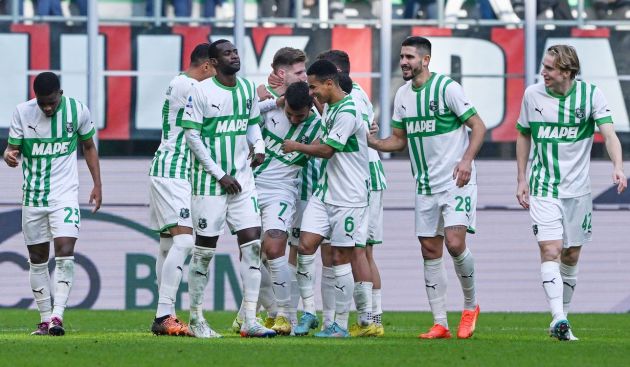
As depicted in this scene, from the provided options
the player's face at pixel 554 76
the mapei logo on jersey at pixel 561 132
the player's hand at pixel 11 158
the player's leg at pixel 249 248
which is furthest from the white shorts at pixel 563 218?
the player's hand at pixel 11 158

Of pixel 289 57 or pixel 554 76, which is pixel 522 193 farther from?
pixel 289 57

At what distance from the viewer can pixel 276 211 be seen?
42.3ft

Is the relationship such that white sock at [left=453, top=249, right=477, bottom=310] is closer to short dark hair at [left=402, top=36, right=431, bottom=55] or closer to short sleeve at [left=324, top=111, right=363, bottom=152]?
short sleeve at [left=324, top=111, right=363, bottom=152]

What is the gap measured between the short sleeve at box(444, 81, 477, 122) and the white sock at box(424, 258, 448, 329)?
1.12 m

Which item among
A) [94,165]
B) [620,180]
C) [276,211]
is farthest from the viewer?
[94,165]

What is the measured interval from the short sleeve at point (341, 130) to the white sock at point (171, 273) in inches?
50.6

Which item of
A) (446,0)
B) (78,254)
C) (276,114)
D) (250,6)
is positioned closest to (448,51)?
(446,0)

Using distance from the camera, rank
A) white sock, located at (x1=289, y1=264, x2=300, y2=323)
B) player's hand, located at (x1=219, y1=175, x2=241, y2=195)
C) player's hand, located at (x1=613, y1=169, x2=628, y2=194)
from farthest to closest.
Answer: white sock, located at (x1=289, y1=264, x2=300, y2=323) < player's hand, located at (x1=219, y1=175, x2=241, y2=195) < player's hand, located at (x1=613, y1=169, x2=628, y2=194)

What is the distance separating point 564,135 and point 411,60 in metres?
1.26

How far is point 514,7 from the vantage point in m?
21.5

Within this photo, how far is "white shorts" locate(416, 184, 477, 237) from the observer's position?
12.4m

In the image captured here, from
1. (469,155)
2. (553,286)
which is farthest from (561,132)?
(553,286)

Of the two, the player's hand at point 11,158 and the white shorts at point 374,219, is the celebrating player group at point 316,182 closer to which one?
the player's hand at point 11,158

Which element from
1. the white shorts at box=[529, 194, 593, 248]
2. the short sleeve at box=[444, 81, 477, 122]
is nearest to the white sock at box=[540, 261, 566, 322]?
the white shorts at box=[529, 194, 593, 248]
